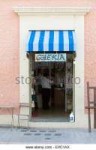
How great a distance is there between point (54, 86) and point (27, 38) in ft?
10.5

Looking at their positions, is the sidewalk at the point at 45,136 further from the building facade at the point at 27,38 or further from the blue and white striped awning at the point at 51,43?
the blue and white striped awning at the point at 51,43

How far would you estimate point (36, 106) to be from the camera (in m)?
18.2

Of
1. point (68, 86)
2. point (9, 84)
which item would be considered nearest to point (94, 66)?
point (68, 86)

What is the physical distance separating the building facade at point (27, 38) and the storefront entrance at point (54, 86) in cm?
51

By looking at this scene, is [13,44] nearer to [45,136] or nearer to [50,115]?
[50,115]

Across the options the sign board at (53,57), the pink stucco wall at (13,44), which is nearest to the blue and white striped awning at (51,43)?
the sign board at (53,57)

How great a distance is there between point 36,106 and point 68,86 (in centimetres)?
150

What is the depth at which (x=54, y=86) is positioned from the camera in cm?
1870

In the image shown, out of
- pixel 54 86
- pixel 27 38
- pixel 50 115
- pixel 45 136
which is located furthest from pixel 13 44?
pixel 45 136

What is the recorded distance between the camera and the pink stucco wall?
53.3ft

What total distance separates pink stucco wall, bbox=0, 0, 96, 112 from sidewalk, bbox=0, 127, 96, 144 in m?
1.33

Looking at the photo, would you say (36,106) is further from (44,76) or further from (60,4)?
(60,4)

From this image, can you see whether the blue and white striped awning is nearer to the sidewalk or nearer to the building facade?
the building facade

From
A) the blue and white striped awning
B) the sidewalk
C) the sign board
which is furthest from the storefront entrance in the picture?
the sidewalk
